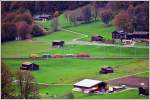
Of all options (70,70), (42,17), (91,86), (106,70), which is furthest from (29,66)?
(106,70)

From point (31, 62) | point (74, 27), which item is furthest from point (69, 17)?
point (31, 62)

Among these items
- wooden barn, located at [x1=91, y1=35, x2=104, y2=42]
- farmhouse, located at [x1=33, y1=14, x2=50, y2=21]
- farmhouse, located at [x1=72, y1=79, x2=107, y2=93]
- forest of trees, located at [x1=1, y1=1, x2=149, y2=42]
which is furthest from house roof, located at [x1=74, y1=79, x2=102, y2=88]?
farmhouse, located at [x1=33, y1=14, x2=50, y2=21]

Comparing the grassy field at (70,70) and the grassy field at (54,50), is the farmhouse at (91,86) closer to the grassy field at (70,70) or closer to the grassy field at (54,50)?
→ the grassy field at (70,70)

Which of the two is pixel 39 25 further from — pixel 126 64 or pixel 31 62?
pixel 126 64

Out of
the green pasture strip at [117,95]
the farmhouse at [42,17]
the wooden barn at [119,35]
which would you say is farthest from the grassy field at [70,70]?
the farmhouse at [42,17]

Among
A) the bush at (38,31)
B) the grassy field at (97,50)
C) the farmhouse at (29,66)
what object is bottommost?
the farmhouse at (29,66)
